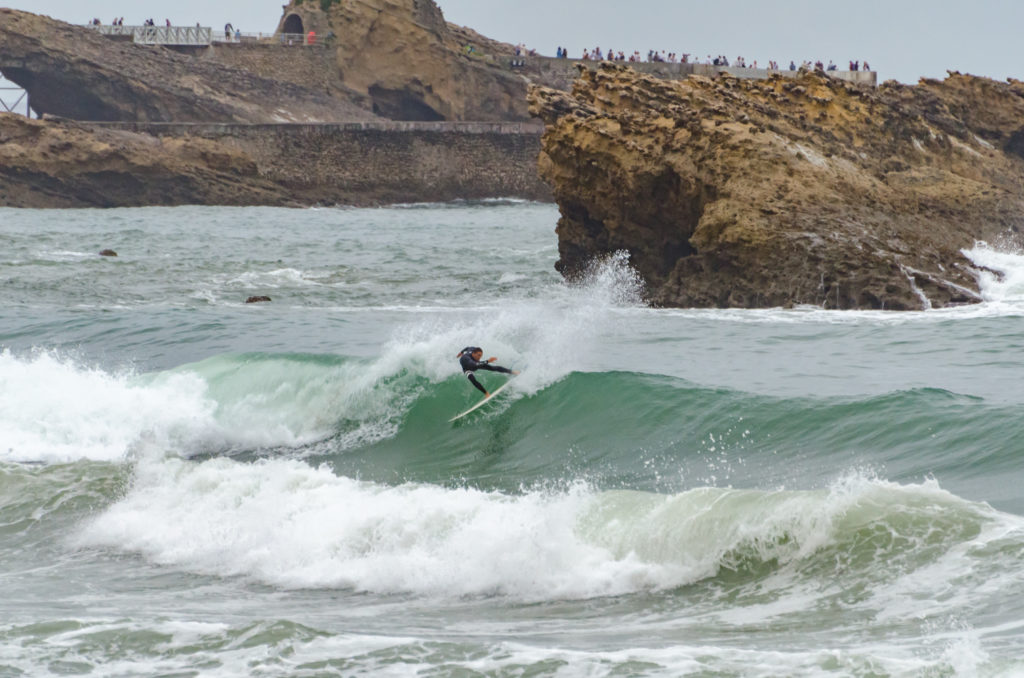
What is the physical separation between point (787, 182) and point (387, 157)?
133 ft

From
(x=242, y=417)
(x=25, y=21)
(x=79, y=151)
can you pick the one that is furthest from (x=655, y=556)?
(x=25, y=21)

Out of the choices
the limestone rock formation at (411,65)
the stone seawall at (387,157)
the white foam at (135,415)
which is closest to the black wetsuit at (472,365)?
the white foam at (135,415)

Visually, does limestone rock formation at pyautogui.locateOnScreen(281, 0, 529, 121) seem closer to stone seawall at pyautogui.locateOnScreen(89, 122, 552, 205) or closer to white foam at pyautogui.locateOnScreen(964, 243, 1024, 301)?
stone seawall at pyautogui.locateOnScreen(89, 122, 552, 205)

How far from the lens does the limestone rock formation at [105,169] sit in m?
47.2

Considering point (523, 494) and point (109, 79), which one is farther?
point (109, 79)

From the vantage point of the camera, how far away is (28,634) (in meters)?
6.37

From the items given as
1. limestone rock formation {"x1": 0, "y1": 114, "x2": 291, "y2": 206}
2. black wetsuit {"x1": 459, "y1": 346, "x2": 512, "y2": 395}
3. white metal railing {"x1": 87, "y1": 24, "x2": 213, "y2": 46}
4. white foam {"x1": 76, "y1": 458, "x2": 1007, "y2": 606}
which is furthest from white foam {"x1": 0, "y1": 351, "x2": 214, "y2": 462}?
white metal railing {"x1": 87, "y1": 24, "x2": 213, "y2": 46}

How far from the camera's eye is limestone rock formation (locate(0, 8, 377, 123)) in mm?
59688

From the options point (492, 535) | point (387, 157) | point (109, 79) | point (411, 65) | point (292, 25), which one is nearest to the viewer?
point (492, 535)

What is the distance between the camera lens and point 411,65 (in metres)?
69.1

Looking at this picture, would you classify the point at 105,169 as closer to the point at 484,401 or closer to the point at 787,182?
the point at 787,182

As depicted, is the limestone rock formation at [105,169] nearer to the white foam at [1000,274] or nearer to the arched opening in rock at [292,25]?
the arched opening in rock at [292,25]

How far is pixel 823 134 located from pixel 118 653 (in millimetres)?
15029

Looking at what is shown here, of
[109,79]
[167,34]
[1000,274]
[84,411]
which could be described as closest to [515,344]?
[84,411]
